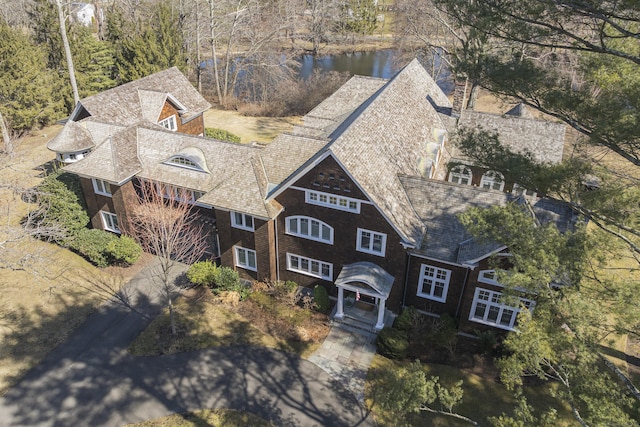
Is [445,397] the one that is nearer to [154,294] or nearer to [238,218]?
[238,218]

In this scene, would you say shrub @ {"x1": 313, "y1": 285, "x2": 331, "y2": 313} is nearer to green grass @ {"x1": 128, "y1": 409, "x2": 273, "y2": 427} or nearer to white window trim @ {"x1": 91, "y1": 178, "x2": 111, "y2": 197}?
green grass @ {"x1": 128, "y1": 409, "x2": 273, "y2": 427}

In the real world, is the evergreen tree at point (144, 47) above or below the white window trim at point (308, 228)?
above

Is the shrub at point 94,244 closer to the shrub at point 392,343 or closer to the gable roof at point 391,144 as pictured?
the gable roof at point 391,144

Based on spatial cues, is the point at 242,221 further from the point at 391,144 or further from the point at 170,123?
the point at 170,123

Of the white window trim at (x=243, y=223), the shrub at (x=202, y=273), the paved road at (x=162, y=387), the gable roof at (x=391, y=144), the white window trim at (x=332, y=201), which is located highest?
the gable roof at (x=391, y=144)

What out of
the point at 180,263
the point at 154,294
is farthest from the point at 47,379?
the point at 180,263

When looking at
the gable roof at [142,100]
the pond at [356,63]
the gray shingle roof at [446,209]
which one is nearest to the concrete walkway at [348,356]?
the gray shingle roof at [446,209]

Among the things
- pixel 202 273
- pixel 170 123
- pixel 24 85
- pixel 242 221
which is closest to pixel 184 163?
pixel 242 221

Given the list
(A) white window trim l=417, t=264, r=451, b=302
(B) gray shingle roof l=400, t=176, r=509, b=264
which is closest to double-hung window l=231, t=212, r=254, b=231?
(B) gray shingle roof l=400, t=176, r=509, b=264

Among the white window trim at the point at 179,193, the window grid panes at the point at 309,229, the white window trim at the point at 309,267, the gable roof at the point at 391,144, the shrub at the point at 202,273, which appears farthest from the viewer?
the white window trim at the point at 179,193
